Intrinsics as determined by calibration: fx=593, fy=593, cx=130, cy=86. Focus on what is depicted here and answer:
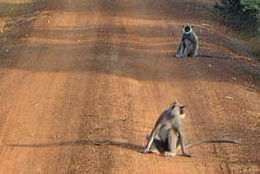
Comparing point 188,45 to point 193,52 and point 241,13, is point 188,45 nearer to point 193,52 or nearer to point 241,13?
point 193,52

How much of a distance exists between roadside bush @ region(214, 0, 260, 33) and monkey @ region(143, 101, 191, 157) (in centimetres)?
1285

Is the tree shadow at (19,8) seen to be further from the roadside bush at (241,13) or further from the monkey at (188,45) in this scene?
the monkey at (188,45)

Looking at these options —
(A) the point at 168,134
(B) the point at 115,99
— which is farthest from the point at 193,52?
(A) the point at 168,134

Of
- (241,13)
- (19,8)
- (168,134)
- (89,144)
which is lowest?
(19,8)

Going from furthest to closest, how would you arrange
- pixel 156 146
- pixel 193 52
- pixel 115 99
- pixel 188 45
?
pixel 193 52 < pixel 188 45 < pixel 115 99 < pixel 156 146

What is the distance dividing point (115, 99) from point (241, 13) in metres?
11.9

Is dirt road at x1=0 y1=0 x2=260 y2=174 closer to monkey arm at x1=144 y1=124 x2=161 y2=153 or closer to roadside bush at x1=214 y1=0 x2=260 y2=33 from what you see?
monkey arm at x1=144 y1=124 x2=161 y2=153

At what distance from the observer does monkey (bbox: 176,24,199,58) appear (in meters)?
16.8

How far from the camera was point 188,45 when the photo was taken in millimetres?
16750

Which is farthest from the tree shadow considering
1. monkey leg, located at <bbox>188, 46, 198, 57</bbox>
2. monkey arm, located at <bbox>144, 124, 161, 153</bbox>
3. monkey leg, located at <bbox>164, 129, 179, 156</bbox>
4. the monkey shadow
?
monkey leg, located at <bbox>164, 129, 179, 156</bbox>

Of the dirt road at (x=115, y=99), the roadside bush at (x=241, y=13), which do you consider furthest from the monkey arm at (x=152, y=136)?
the roadside bush at (x=241, y=13)

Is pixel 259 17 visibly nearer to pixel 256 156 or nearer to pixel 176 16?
pixel 176 16

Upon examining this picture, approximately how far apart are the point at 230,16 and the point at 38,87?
39.3 feet

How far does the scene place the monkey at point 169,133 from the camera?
941 centimetres
